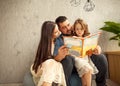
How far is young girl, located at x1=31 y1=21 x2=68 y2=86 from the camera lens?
63.7 inches

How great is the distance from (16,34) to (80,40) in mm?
1285

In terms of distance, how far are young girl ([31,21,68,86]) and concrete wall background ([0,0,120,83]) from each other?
0.92m

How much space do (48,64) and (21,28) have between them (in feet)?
3.87

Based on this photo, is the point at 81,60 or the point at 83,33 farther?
the point at 83,33

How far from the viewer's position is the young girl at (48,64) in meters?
1.62

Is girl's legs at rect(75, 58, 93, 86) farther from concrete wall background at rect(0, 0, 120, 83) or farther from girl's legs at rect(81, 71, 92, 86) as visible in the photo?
concrete wall background at rect(0, 0, 120, 83)

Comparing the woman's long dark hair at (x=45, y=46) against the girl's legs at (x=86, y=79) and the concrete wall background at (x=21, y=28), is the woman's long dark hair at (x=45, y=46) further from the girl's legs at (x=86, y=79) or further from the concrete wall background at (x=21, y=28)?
the concrete wall background at (x=21, y=28)

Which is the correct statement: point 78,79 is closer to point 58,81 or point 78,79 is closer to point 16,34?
point 58,81

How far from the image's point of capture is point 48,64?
1.66 m

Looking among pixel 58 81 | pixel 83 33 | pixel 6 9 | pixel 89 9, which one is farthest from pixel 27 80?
pixel 89 9

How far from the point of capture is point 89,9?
2803 millimetres

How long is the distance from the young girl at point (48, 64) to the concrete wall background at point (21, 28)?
92cm

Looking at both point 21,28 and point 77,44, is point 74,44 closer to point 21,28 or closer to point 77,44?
point 77,44

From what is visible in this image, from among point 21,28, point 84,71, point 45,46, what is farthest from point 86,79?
point 21,28
